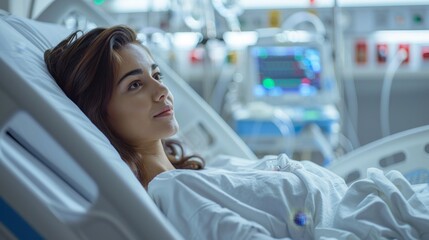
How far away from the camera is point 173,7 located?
3.44 metres

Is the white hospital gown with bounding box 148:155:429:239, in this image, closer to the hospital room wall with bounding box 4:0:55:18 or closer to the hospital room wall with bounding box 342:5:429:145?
the hospital room wall with bounding box 4:0:55:18

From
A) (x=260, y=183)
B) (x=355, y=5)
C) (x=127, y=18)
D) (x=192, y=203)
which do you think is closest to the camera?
(x=192, y=203)

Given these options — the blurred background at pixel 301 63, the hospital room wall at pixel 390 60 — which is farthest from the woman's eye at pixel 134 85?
the hospital room wall at pixel 390 60

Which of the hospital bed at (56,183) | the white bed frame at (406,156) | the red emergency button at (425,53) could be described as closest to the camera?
the hospital bed at (56,183)

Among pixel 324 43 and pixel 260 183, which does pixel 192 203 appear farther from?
pixel 324 43

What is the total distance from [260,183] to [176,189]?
8.2 inches

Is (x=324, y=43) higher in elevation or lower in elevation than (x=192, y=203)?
lower

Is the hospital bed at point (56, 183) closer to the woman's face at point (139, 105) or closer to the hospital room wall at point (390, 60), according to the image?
the woman's face at point (139, 105)

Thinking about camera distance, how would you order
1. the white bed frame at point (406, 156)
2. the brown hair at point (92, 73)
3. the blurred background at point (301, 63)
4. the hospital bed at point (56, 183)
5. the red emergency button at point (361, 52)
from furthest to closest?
the red emergency button at point (361, 52)
the blurred background at point (301, 63)
the white bed frame at point (406, 156)
the brown hair at point (92, 73)
the hospital bed at point (56, 183)

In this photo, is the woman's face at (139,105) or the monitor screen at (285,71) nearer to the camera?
the woman's face at (139,105)

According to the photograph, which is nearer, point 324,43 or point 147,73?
point 147,73

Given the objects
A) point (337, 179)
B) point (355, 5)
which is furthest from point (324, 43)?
point (337, 179)

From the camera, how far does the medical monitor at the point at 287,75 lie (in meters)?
3.38

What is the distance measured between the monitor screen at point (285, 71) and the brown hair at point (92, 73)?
A: 1.83m
